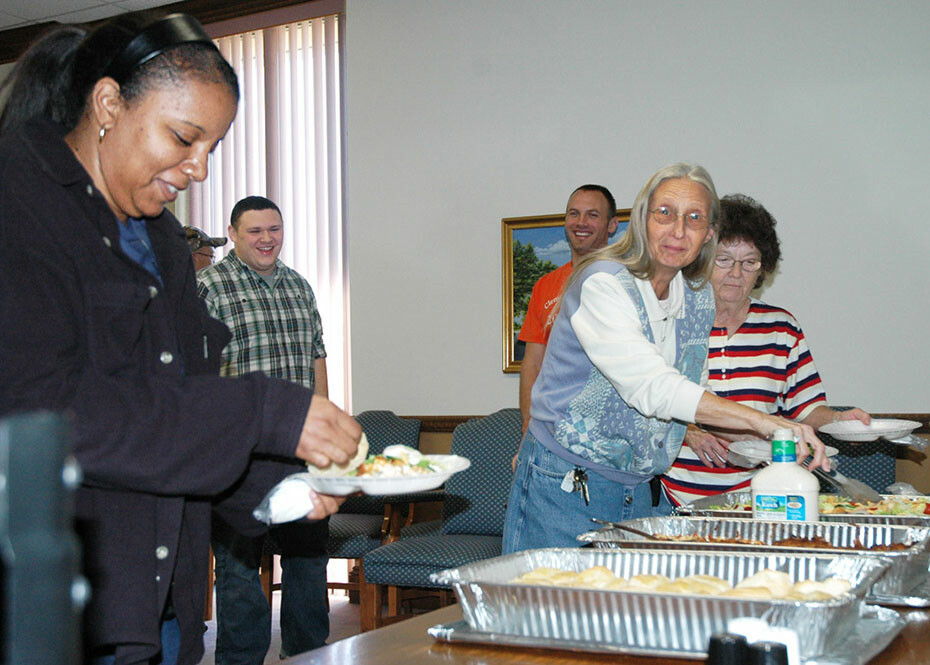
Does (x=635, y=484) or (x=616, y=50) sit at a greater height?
(x=616, y=50)

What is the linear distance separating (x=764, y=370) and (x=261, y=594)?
2.06 metres

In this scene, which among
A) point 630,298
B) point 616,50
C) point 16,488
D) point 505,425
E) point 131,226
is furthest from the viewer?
point 616,50

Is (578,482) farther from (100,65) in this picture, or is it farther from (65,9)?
(65,9)

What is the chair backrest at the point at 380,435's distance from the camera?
4859 millimetres

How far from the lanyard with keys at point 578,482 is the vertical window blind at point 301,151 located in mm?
3778

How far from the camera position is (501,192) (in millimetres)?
5141

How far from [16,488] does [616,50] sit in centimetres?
492

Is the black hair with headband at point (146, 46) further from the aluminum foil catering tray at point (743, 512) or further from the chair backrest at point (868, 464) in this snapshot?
the chair backrest at point (868, 464)

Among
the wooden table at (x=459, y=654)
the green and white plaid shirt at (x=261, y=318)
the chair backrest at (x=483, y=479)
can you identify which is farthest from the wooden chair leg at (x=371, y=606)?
the wooden table at (x=459, y=654)

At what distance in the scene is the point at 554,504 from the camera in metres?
2.04

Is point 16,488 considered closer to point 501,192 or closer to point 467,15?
point 501,192

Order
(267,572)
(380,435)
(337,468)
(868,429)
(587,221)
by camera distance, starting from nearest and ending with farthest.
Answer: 1. (337,468)
2. (868,429)
3. (587,221)
4. (267,572)
5. (380,435)

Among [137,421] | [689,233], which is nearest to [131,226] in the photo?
[137,421]

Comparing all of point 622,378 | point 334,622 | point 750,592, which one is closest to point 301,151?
point 334,622
